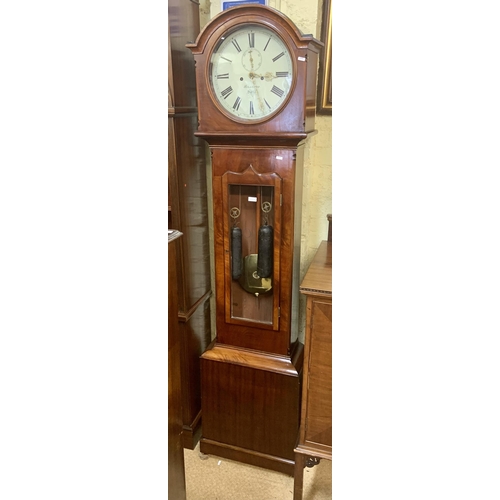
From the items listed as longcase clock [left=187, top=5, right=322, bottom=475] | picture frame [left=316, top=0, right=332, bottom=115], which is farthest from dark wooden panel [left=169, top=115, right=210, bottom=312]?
picture frame [left=316, top=0, right=332, bottom=115]

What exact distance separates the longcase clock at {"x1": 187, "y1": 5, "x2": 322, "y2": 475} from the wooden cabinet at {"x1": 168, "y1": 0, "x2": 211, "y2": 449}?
0.37ft

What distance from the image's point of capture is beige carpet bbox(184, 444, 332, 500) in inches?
57.3

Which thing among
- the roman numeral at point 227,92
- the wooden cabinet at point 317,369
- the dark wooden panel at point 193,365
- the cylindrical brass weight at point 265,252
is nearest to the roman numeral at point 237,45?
the roman numeral at point 227,92

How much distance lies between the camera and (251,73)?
1.21 m

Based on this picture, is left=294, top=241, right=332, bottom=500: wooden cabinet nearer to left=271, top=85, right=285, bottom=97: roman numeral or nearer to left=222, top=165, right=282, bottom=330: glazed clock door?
left=222, top=165, right=282, bottom=330: glazed clock door

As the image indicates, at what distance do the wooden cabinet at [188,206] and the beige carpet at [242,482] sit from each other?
0.13m

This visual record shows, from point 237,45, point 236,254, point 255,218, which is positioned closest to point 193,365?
point 236,254
